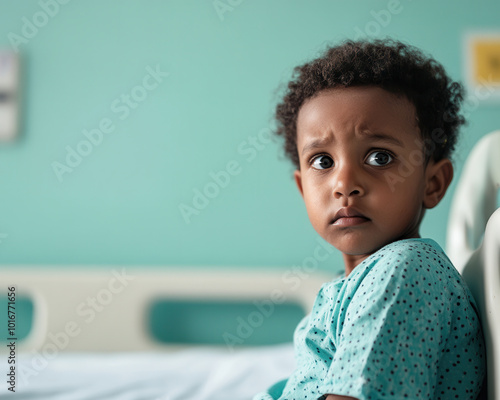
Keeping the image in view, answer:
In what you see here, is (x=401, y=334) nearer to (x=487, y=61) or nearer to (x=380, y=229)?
(x=380, y=229)

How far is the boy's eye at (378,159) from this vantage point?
723mm

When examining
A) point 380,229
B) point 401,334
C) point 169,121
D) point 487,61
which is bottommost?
point 401,334

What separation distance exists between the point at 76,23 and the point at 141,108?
0.39 meters

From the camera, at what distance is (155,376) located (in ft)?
4.02

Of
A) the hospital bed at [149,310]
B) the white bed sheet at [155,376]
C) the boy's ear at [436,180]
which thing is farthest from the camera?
the hospital bed at [149,310]

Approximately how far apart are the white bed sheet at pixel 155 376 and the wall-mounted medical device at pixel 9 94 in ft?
2.79

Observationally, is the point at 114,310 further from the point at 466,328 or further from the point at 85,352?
the point at 466,328

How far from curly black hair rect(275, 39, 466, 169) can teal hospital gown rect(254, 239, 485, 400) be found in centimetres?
23

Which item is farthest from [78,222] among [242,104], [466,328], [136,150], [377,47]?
[466,328]

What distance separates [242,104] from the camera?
197 centimetres

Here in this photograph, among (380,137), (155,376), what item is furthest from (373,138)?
(155,376)

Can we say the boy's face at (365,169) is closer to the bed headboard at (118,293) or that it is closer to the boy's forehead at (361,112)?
the boy's forehead at (361,112)

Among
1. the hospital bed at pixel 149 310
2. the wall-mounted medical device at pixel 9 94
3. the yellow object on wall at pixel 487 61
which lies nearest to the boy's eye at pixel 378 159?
the hospital bed at pixel 149 310

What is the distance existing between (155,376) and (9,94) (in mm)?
1241
